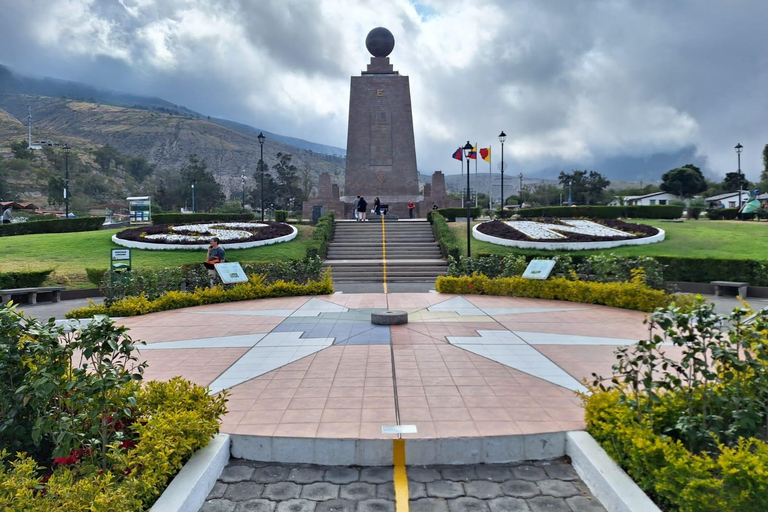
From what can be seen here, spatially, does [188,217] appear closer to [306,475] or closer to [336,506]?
[306,475]

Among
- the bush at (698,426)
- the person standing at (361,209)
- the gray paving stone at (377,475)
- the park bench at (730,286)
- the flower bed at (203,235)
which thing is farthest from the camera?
the person standing at (361,209)

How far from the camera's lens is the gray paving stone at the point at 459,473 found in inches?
161

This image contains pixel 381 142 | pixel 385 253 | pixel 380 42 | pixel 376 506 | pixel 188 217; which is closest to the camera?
pixel 376 506

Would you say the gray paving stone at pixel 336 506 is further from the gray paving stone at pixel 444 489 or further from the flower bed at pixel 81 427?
the flower bed at pixel 81 427

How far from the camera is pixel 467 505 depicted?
3693 mm

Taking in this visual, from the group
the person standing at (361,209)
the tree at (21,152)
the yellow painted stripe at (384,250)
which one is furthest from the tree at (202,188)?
the yellow painted stripe at (384,250)

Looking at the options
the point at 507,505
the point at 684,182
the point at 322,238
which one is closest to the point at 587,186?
the point at 684,182

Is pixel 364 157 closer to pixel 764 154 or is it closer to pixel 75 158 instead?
pixel 764 154

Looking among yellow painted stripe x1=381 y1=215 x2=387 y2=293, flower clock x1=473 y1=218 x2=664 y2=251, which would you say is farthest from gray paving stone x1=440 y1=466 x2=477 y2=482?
flower clock x1=473 y1=218 x2=664 y2=251

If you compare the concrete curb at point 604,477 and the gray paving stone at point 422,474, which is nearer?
the concrete curb at point 604,477

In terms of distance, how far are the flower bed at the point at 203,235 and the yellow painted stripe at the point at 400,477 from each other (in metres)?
18.8

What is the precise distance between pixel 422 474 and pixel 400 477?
19 centimetres

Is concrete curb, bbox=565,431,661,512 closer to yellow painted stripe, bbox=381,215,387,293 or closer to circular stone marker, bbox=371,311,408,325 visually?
circular stone marker, bbox=371,311,408,325

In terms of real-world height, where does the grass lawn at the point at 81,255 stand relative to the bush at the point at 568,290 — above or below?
above
